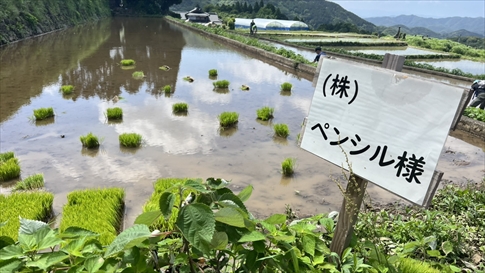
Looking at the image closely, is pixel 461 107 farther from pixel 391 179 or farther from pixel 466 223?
pixel 466 223

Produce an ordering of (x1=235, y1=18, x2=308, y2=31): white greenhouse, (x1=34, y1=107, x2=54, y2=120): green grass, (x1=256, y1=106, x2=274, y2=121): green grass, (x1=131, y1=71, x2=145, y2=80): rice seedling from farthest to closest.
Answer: (x1=235, y1=18, x2=308, y2=31): white greenhouse → (x1=131, y1=71, x2=145, y2=80): rice seedling → (x1=256, y1=106, x2=274, y2=121): green grass → (x1=34, y1=107, x2=54, y2=120): green grass

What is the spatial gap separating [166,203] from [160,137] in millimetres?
5039

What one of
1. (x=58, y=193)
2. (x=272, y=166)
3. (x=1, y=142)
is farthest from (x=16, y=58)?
A: (x=272, y=166)

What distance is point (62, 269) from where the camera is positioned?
1.22m

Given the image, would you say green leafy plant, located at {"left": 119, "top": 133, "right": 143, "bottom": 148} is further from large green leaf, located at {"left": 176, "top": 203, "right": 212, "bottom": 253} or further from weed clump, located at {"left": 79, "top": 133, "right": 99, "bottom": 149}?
large green leaf, located at {"left": 176, "top": 203, "right": 212, "bottom": 253}

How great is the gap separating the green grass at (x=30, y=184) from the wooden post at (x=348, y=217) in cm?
382

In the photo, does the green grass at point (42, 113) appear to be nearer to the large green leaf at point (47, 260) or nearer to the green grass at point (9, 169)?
the green grass at point (9, 169)

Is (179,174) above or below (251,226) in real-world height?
below

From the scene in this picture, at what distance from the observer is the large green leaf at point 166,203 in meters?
1.16

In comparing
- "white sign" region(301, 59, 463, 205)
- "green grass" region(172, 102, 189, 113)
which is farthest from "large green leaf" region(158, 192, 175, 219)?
"green grass" region(172, 102, 189, 113)

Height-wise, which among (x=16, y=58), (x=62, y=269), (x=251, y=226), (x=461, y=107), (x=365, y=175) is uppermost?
(x=461, y=107)

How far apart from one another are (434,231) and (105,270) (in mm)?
2608

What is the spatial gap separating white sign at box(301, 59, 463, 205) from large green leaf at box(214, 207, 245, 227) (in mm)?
750

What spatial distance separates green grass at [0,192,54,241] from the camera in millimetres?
3148
